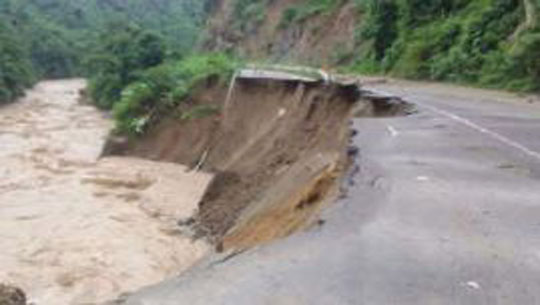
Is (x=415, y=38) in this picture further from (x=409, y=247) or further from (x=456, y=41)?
(x=409, y=247)

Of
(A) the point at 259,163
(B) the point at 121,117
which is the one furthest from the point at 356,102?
(B) the point at 121,117

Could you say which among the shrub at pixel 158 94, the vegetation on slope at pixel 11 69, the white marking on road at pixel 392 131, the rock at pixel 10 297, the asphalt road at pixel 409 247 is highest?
the asphalt road at pixel 409 247

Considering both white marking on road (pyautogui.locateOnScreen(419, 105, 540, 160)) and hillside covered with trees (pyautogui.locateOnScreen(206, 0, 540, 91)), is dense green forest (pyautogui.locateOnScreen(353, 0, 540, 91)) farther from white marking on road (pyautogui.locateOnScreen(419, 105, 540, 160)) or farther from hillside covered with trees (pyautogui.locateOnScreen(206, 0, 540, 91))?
white marking on road (pyautogui.locateOnScreen(419, 105, 540, 160))

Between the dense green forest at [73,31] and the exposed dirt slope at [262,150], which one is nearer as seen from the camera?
the exposed dirt slope at [262,150]

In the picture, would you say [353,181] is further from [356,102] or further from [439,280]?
[356,102]

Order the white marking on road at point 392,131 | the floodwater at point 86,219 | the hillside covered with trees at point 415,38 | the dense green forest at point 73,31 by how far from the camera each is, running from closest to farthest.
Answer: the white marking on road at point 392,131 < the floodwater at point 86,219 < the hillside covered with trees at point 415,38 < the dense green forest at point 73,31

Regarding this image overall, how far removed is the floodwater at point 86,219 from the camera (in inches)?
575

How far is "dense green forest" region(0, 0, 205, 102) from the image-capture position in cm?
5544

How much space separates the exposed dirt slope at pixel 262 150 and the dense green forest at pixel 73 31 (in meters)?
15.2

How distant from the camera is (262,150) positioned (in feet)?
64.4

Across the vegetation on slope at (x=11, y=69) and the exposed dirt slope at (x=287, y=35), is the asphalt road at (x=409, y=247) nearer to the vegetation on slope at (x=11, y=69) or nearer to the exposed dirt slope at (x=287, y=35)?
the exposed dirt slope at (x=287, y=35)

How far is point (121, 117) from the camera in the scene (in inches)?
1258

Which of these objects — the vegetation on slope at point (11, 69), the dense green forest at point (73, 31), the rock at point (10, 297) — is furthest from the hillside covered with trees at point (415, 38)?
the vegetation on slope at point (11, 69)

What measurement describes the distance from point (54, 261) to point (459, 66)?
37.5ft
